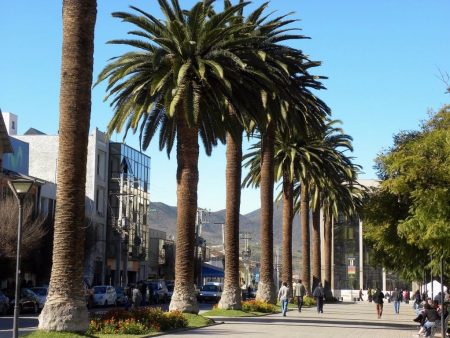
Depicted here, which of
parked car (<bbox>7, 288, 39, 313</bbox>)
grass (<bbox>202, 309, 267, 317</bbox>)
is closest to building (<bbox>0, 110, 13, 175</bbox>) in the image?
parked car (<bbox>7, 288, 39, 313</bbox>)

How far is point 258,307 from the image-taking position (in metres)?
41.1

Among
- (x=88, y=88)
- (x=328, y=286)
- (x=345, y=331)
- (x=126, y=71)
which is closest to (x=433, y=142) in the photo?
(x=88, y=88)

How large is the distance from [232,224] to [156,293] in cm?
2741

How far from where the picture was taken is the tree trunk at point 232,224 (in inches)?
1481

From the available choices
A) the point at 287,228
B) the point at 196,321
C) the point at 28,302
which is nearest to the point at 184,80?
the point at 196,321

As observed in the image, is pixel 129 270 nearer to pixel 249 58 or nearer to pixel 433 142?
pixel 249 58

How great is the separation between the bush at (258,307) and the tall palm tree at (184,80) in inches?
356

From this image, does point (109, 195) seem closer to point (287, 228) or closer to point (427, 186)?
point (287, 228)

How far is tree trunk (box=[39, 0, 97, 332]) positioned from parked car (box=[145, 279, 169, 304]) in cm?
3983

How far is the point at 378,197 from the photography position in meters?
30.5

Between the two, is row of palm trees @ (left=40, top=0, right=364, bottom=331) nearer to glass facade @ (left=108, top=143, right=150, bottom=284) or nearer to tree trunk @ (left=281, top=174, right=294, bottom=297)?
tree trunk @ (left=281, top=174, right=294, bottom=297)

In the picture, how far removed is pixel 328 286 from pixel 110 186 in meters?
24.7

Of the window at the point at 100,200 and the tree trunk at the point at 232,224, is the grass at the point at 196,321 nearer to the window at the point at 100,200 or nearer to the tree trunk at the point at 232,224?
the tree trunk at the point at 232,224

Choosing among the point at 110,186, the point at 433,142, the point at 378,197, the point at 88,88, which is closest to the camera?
the point at 433,142
